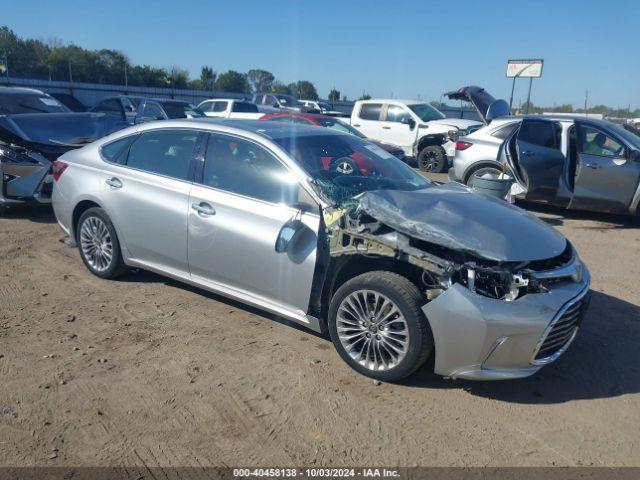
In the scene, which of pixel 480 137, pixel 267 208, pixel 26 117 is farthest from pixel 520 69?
→ pixel 267 208

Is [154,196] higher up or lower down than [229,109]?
lower down

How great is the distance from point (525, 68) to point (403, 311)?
96.6ft

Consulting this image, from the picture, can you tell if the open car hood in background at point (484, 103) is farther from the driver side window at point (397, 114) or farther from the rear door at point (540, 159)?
the driver side window at point (397, 114)

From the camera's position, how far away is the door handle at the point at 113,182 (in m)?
4.83

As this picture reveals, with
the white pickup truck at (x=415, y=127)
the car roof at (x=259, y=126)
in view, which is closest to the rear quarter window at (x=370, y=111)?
the white pickup truck at (x=415, y=127)

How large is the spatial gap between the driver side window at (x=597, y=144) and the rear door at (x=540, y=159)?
13.2 inches

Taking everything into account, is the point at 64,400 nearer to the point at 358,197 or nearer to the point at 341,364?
the point at 341,364

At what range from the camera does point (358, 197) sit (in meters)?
3.71

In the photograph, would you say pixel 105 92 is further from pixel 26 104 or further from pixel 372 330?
pixel 372 330

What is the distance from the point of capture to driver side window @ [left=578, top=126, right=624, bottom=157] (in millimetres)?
8156

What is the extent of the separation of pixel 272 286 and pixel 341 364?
2.50 feet

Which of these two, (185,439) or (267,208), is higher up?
(267,208)

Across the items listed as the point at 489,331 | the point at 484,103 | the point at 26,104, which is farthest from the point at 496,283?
the point at 26,104

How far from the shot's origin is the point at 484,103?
34.0ft
